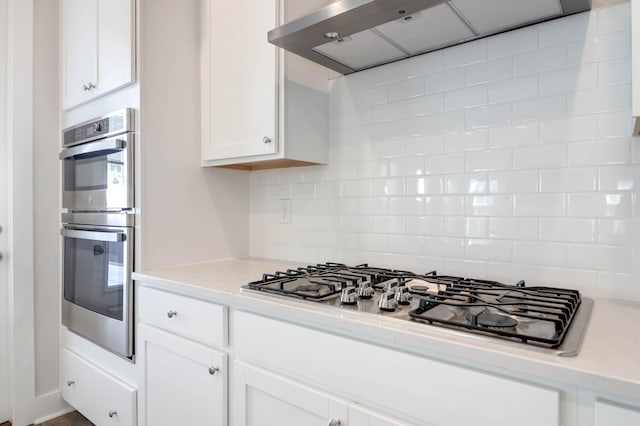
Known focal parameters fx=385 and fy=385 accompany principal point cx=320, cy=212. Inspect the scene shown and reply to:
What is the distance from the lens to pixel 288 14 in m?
1.60

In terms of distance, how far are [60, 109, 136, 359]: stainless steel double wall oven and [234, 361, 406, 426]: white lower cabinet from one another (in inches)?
29.1

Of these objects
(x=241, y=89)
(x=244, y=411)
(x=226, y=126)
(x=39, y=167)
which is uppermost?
(x=241, y=89)

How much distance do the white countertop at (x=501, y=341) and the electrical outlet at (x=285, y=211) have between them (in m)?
0.67

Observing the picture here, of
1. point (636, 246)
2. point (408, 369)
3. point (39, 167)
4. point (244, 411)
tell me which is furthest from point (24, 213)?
point (636, 246)

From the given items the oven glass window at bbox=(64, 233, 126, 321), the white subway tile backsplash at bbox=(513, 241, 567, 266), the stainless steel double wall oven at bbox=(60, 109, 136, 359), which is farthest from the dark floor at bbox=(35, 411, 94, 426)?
the white subway tile backsplash at bbox=(513, 241, 567, 266)

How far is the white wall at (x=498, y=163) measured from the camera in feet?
3.90

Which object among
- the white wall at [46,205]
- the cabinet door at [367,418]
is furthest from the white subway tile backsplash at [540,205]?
the white wall at [46,205]

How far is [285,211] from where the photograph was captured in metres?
2.01

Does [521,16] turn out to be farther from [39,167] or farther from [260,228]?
[39,167]

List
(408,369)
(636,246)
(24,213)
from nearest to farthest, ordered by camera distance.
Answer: (408,369) < (636,246) < (24,213)

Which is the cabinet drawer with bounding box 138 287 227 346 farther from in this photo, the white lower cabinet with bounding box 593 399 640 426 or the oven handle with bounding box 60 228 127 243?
the white lower cabinet with bounding box 593 399 640 426

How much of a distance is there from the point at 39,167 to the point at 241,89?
1.30 meters

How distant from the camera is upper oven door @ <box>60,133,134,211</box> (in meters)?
1.69

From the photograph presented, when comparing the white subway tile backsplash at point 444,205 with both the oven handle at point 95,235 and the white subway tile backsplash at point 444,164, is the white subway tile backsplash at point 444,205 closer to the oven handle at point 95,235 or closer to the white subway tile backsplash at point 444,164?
the white subway tile backsplash at point 444,164
